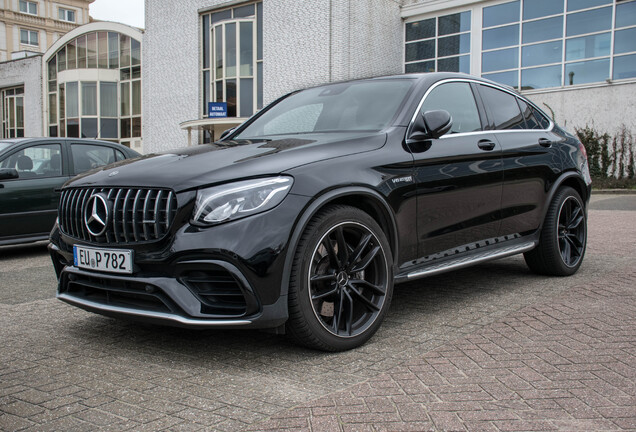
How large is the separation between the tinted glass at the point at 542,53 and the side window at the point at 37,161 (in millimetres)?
20720

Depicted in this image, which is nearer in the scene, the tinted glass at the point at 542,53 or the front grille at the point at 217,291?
the front grille at the point at 217,291

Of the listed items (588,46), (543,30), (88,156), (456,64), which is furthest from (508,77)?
(88,156)

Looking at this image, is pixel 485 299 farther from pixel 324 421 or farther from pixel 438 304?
pixel 324 421

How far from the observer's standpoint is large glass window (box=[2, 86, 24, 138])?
43.3 metres

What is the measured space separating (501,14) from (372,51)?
5.76 meters

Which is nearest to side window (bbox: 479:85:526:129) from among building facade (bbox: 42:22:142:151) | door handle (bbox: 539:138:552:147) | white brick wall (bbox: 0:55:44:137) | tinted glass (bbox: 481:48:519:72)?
door handle (bbox: 539:138:552:147)

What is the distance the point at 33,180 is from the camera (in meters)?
8.02

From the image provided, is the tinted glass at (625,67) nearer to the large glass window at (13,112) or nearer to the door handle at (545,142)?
the door handle at (545,142)

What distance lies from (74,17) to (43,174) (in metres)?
81.1

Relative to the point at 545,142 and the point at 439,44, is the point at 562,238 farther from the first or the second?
the point at 439,44

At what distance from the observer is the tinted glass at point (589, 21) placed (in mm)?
22625

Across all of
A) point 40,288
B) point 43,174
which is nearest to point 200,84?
point 43,174

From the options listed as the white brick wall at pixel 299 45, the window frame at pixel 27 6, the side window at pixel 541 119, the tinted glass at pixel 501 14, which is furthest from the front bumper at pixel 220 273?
the window frame at pixel 27 6

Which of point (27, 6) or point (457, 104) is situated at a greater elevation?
point (27, 6)
